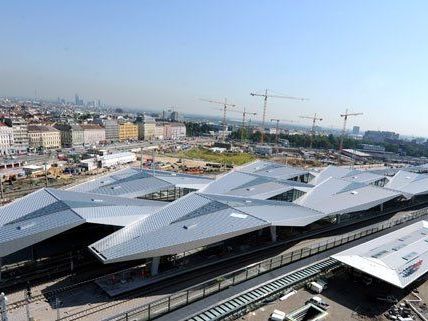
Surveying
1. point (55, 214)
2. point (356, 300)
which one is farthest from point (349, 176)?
point (55, 214)

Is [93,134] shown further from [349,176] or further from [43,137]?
[349,176]

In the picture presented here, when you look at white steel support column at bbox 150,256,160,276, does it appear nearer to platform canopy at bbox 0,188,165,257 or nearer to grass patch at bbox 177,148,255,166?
platform canopy at bbox 0,188,165,257

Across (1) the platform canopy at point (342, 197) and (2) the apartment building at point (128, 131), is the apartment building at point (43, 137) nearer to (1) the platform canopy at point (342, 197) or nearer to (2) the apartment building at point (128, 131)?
(2) the apartment building at point (128, 131)

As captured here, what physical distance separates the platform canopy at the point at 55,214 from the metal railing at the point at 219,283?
930 cm

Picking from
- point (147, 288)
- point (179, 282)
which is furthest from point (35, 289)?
point (179, 282)

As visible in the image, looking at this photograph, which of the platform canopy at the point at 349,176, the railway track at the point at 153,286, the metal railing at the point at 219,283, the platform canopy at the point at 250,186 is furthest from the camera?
the platform canopy at the point at 349,176

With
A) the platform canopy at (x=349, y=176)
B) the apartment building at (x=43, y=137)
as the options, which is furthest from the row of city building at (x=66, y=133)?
the platform canopy at (x=349, y=176)

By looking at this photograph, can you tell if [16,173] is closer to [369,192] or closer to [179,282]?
[179,282]

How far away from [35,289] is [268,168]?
1800 inches

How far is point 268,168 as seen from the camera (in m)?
63.8

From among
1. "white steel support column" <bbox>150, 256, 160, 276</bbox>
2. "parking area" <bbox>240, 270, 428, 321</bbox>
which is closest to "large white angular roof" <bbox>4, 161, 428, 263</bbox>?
"white steel support column" <bbox>150, 256, 160, 276</bbox>

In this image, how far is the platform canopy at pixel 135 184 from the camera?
42.5 metres

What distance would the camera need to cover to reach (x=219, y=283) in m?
26.0

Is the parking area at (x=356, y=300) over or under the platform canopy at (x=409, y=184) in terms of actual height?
under
